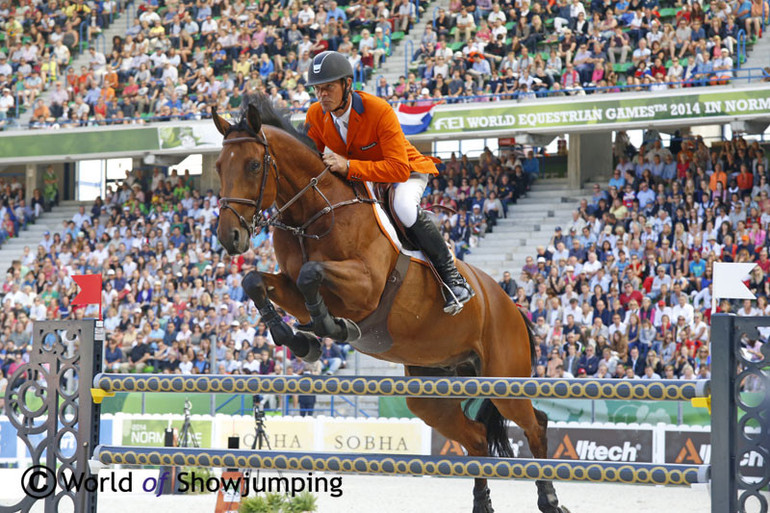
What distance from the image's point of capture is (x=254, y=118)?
5.58m

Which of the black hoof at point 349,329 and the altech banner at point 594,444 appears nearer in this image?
the black hoof at point 349,329

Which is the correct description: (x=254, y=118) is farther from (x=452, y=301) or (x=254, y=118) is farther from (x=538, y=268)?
(x=538, y=268)

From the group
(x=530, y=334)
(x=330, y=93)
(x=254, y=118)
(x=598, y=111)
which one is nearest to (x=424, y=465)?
(x=254, y=118)

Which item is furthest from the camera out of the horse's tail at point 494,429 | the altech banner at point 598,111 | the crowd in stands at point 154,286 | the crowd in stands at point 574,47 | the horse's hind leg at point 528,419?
the crowd in stands at point 574,47

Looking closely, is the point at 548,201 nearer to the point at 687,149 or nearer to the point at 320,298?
the point at 687,149

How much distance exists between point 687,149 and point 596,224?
2332 millimetres

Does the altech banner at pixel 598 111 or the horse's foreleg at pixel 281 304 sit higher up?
the altech banner at pixel 598 111

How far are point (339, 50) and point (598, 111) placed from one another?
6101 mm

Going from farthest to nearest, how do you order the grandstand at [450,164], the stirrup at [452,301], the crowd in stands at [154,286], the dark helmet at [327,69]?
the crowd in stands at [154,286], the grandstand at [450,164], the stirrup at [452,301], the dark helmet at [327,69]

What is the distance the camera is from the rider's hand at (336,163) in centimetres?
583

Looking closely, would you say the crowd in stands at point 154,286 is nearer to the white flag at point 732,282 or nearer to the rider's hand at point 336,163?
the rider's hand at point 336,163

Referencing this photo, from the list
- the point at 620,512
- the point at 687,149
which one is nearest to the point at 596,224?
the point at 687,149

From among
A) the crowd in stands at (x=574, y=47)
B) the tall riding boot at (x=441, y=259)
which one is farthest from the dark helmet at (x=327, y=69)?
the crowd in stands at (x=574, y=47)

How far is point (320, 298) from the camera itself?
538 cm
